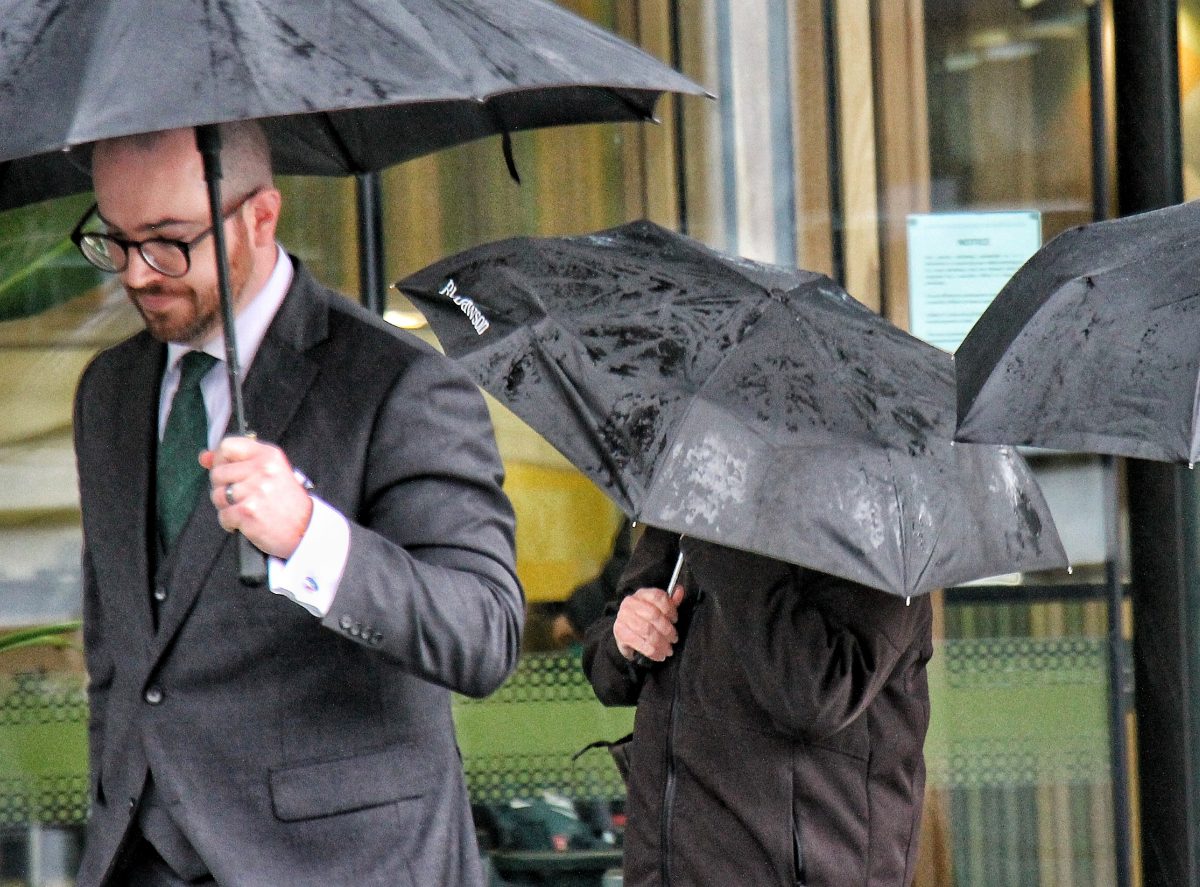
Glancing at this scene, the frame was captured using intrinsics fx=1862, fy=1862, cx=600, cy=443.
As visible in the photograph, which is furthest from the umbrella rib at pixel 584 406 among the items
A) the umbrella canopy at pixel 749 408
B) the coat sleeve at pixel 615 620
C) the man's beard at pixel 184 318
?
the man's beard at pixel 184 318

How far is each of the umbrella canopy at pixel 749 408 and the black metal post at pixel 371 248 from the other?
2.54 metres

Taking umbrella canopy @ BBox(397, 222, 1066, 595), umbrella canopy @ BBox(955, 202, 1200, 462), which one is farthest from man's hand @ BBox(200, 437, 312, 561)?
umbrella canopy @ BBox(955, 202, 1200, 462)

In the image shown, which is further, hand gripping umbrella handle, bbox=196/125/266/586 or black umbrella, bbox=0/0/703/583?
hand gripping umbrella handle, bbox=196/125/266/586

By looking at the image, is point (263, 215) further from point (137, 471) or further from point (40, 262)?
point (40, 262)

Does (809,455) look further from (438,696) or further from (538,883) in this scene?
(538,883)

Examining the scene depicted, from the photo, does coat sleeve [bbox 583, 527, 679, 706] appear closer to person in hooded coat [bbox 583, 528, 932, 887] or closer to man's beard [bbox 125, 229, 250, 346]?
person in hooded coat [bbox 583, 528, 932, 887]

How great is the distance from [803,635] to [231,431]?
120 cm

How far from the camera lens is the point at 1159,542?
20.4 ft

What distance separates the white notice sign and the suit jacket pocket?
12.0 ft

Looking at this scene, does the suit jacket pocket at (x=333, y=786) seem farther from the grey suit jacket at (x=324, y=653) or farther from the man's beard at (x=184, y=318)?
the man's beard at (x=184, y=318)

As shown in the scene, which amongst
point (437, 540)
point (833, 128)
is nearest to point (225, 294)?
point (437, 540)

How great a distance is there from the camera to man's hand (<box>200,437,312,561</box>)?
8.56ft

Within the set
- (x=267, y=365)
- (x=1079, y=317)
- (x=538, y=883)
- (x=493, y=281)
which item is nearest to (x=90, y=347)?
(x=538, y=883)

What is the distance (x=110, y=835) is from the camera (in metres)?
3.00
